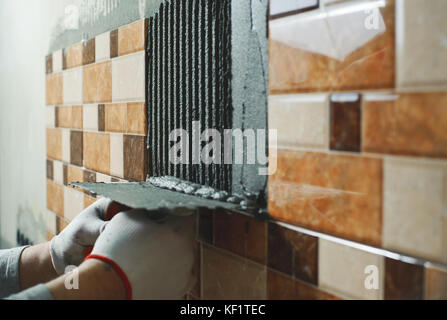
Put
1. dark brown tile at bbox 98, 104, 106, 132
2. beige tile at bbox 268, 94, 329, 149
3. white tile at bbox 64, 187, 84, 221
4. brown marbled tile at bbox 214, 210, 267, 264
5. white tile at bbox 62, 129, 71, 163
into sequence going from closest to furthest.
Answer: beige tile at bbox 268, 94, 329, 149
brown marbled tile at bbox 214, 210, 267, 264
dark brown tile at bbox 98, 104, 106, 132
white tile at bbox 64, 187, 84, 221
white tile at bbox 62, 129, 71, 163

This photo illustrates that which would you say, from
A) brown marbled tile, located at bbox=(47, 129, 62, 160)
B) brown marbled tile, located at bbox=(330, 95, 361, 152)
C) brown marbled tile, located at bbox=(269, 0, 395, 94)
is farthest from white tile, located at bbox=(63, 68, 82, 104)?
brown marbled tile, located at bbox=(330, 95, 361, 152)

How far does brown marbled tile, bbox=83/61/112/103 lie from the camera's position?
1251mm

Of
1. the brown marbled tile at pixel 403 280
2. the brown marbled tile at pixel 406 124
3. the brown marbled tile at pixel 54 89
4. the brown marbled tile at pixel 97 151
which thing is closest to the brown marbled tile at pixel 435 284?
the brown marbled tile at pixel 403 280

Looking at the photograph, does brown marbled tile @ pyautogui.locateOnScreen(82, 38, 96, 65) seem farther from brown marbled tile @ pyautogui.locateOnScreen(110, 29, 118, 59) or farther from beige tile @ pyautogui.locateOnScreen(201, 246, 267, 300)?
beige tile @ pyautogui.locateOnScreen(201, 246, 267, 300)

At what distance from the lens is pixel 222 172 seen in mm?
802

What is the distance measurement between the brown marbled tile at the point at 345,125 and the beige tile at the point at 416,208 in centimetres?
6

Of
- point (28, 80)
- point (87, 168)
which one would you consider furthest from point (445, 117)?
point (28, 80)

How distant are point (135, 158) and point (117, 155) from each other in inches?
4.7

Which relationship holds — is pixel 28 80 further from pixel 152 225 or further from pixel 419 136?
pixel 419 136

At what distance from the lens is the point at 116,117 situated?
1202mm

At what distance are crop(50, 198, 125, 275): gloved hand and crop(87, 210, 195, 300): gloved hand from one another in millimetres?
141

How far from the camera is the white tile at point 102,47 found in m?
1.25

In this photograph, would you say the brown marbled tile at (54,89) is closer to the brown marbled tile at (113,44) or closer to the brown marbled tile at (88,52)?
the brown marbled tile at (88,52)

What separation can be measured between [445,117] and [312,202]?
0.72 feet
